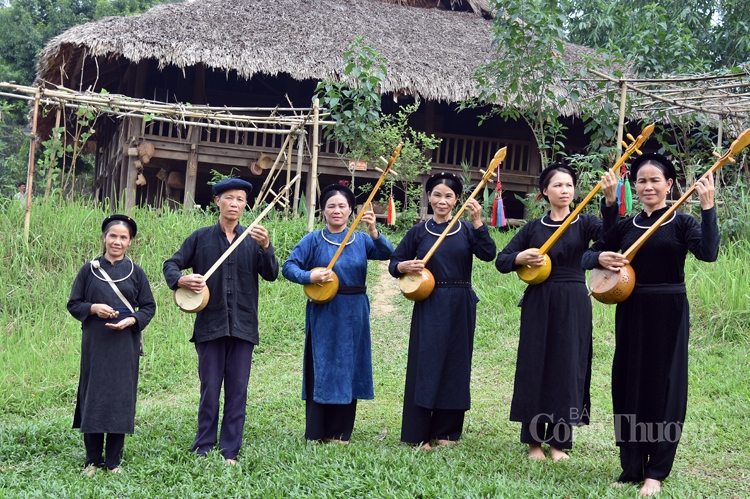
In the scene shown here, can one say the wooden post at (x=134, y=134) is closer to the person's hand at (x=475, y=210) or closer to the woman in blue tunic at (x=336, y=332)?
the woman in blue tunic at (x=336, y=332)

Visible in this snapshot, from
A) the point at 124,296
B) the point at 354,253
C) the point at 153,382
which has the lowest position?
the point at 153,382

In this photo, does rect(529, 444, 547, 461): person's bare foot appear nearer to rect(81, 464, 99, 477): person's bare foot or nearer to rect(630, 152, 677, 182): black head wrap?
rect(630, 152, 677, 182): black head wrap

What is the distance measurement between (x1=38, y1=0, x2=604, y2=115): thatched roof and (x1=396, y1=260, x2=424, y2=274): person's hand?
322 inches

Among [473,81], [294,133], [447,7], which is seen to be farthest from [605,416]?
[447,7]

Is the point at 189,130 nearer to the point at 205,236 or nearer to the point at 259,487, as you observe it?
the point at 205,236

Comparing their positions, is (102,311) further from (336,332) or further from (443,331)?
(443,331)

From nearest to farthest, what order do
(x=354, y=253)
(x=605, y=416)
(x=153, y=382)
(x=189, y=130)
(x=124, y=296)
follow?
(x=124, y=296), (x=354, y=253), (x=605, y=416), (x=153, y=382), (x=189, y=130)

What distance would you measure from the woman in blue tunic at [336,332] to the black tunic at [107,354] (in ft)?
3.26

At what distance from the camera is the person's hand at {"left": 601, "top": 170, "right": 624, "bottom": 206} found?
4379 millimetres

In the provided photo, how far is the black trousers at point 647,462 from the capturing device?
4.12m

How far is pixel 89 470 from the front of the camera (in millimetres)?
4672

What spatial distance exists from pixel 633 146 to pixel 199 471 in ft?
10.3

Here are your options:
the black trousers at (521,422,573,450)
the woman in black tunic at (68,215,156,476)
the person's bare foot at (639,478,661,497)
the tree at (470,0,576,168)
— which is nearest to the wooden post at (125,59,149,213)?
the tree at (470,0,576,168)

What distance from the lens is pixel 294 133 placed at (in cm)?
1088
